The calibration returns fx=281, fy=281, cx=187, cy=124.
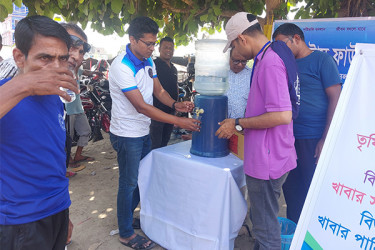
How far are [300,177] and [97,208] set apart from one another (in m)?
2.57

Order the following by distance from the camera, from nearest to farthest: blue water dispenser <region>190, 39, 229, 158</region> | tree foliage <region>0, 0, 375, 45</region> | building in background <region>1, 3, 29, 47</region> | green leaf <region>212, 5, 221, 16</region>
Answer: blue water dispenser <region>190, 39, 229, 158</region> → tree foliage <region>0, 0, 375, 45</region> → green leaf <region>212, 5, 221, 16</region> → building in background <region>1, 3, 29, 47</region>

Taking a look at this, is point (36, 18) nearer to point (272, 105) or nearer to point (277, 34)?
point (272, 105)

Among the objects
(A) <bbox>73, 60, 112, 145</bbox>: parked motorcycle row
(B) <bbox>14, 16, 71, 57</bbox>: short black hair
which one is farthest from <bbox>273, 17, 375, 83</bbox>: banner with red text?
(A) <bbox>73, 60, 112, 145</bbox>: parked motorcycle row

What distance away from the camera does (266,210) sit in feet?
6.52

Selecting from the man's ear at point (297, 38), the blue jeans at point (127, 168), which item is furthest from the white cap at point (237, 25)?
the blue jeans at point (127, 168)

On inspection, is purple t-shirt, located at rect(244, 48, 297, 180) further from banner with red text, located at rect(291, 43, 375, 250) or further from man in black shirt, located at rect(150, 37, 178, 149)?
man in black shirt, located at rect(150, 37, 178, 149)

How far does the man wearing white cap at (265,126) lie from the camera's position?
1.76 m

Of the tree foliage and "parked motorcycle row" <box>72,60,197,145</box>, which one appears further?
"parked motorcycle row" <box>72,60,197,145</box>

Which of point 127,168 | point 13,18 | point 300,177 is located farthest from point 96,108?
point 13,18

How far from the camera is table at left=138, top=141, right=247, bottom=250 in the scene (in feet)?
7.55

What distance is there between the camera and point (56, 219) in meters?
1.44

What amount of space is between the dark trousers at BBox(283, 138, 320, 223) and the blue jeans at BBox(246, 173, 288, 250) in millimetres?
729

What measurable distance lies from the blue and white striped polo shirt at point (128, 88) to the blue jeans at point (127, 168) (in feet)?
0.26

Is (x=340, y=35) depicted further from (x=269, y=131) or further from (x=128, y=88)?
(x=128, y=88)
